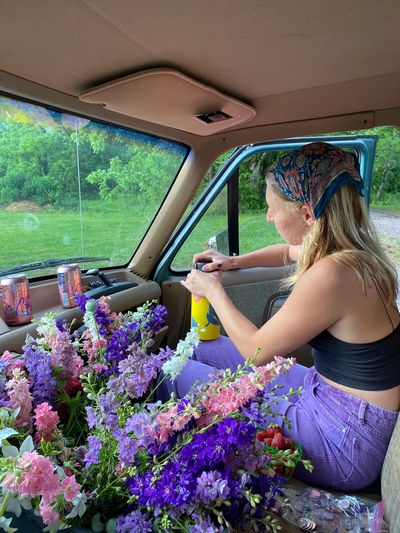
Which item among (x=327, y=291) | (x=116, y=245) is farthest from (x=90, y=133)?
(x=327, y=291)

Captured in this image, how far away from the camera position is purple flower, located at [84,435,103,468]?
697 millimetres

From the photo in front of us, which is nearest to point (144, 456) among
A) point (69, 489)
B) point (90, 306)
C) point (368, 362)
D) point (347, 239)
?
point (69, 489)

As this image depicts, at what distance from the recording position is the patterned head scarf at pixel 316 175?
1.44m

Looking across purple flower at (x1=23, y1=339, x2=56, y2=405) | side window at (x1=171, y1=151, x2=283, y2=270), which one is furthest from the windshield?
purple flower at (x1=23, y1=339, x2=56, y2=405)

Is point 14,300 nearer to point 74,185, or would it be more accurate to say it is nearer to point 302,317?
point 74,185

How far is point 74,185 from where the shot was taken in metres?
2.17

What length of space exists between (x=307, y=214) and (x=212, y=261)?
0.61 meters

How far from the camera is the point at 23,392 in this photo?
792 millimetres

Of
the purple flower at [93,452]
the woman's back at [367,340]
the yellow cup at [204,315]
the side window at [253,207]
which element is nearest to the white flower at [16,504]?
the purple flower at [93,452]

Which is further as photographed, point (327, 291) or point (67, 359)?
point (327, 291)

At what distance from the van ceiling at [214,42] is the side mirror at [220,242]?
127 cm

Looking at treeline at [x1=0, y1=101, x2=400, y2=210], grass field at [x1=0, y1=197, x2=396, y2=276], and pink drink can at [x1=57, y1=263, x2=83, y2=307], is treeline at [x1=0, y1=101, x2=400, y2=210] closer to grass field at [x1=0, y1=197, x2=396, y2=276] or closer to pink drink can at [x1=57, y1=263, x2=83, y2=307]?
grass field at [x1=0, y1=197, x2=396, y2=276]

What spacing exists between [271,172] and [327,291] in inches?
23.3

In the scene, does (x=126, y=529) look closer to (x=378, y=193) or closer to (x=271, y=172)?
(x=271, y=172)
